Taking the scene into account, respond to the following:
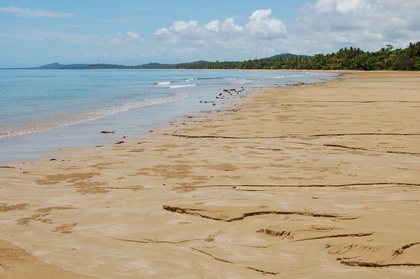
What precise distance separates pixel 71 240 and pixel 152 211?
43.1 inches

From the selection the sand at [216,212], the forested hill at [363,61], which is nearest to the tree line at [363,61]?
the forested hill at [363,61]

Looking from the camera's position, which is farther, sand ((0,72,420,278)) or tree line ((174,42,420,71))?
tree line ((174,42,420,71))

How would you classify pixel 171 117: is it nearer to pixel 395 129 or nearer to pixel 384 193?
pixel 395 129

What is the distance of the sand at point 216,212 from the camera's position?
3.45m

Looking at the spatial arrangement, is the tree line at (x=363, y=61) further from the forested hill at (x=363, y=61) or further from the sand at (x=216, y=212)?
the sand at (x=216, y=212)

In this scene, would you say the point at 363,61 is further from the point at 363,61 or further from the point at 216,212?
the point at 216,212

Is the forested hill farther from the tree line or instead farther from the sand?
the sand

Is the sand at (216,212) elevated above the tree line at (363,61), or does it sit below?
below

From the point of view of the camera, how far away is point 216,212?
15.4ft

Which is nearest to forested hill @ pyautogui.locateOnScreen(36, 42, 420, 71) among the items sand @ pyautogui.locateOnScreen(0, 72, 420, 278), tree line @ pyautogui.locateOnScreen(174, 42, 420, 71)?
tree line @ pyautogui.locateOnScreen(174, 42, 420, 71)

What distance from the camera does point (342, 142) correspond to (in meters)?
9.73

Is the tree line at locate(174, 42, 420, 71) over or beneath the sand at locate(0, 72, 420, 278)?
over

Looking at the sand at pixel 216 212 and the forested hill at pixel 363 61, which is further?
the forested hill at pixel 363 61

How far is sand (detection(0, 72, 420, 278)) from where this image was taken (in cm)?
345
